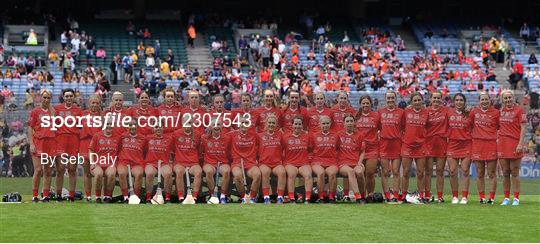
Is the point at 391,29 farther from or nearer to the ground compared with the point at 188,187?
farther from the ground

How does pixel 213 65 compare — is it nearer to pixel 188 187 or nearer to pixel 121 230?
pixel 188 187

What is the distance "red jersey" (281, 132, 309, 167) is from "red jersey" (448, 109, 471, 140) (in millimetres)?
2377

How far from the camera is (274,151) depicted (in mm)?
18797

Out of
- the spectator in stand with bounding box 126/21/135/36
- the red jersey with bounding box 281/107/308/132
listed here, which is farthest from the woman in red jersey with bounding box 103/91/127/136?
the spectator in stand with bounding box 126/21/135/36

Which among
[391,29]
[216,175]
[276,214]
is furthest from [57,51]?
[276,214]

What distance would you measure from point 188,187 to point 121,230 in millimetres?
4964

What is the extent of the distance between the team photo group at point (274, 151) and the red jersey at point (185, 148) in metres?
0.02

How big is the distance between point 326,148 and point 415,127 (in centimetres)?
151

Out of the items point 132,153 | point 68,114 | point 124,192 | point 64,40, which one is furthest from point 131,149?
point 64,40

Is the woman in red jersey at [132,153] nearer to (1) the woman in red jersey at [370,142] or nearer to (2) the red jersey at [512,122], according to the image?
(1) the woman in red jersey at [370,142]

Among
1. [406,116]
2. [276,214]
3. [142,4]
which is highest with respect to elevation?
[142,4]

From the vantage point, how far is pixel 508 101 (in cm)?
1862

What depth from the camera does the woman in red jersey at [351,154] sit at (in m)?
18.7

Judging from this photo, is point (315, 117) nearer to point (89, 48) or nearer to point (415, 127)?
point (415, 127)
